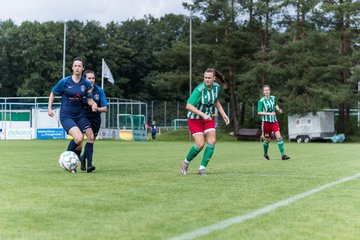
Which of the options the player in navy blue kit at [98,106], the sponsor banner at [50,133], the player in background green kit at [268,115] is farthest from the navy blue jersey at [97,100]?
the sponsor banner at [50,133]

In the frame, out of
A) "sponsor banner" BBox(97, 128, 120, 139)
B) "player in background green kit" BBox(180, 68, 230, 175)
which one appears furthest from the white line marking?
"sponsor banner" BBox(97, 128, 120, 139)

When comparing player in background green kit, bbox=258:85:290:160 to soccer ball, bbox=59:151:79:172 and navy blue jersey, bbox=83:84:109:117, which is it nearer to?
navy blue jersey, bbox=83:84:109:117

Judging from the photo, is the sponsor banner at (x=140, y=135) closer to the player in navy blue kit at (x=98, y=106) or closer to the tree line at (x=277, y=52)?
the tree line at (x=277, y=52)

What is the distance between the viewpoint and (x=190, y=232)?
4449 mm

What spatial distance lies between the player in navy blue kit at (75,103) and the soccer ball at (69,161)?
0.86ft

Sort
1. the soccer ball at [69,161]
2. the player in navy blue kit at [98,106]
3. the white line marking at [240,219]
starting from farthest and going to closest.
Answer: the player in navy blue kit at [98,106] → the soccer ball at [69,161] → the white line marking at [240,219]

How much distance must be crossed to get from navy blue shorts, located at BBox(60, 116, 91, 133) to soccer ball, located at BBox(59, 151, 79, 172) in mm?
454

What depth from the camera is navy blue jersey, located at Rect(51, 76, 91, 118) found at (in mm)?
10008

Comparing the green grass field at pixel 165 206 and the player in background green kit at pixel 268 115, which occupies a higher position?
the player in background green kit at pixel 268 115

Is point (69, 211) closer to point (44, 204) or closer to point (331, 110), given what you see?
point (44, 204)

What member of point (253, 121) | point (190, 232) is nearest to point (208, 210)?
point (190, 232)

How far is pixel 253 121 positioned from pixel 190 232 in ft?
146

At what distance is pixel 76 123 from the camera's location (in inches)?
404

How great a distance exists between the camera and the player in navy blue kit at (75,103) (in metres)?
9.96
